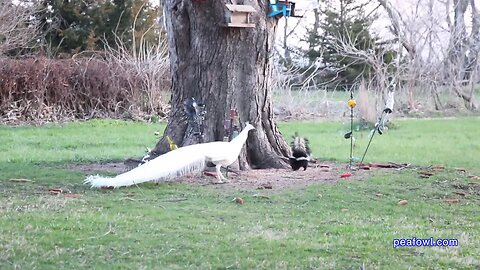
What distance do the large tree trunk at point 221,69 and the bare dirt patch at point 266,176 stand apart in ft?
1.31

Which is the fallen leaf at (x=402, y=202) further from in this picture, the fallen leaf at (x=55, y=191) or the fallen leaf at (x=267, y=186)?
the fallen leaf at (x=55, y=191)

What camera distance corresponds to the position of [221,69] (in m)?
8.56

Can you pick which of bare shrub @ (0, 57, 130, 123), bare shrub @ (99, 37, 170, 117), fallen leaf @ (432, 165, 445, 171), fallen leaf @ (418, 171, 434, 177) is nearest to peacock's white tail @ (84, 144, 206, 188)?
fallen leaf @ (418, 171, 434, 177)

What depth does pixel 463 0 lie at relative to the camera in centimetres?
2648

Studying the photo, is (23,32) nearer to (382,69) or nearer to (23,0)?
(23,0)

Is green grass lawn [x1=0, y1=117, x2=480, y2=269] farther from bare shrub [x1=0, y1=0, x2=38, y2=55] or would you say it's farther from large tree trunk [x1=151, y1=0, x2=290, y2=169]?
bare shrub [x1=0, y1=0, x2=38, y2=55]

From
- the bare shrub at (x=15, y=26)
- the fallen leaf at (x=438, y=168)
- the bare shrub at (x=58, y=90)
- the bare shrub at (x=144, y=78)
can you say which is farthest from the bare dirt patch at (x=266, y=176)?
the bare shrub at (x=15, y=26)

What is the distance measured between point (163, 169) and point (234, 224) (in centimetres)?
155

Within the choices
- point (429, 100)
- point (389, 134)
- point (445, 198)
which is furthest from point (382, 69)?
point (445, 198)

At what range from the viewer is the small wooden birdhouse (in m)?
8.16

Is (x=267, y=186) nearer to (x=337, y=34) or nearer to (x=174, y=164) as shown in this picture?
(x=174, y=164)

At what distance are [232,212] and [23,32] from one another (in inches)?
711

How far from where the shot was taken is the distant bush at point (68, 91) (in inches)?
675

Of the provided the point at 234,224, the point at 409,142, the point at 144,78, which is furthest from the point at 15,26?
the point at 234,224
